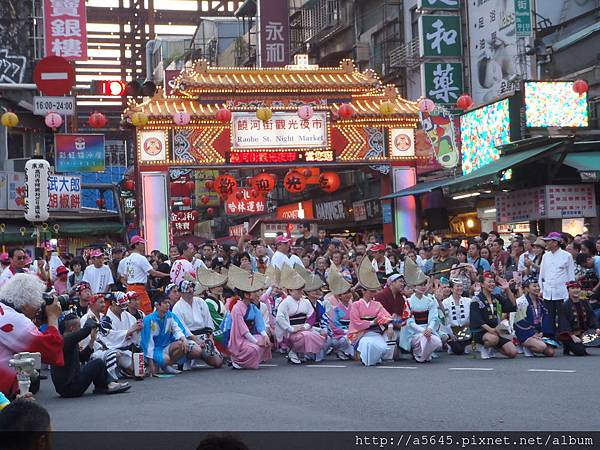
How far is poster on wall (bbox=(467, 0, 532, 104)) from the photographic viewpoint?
93.2ft

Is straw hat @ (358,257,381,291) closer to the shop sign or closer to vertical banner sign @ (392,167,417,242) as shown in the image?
vertical banner sign @ (392,167,417,242)

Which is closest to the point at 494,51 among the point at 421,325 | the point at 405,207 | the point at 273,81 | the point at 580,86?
the point at 405,207

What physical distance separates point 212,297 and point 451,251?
5.20 metres

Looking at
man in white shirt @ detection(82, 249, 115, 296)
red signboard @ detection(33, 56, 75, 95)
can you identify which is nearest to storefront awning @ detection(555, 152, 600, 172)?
man in white shirt @ detection(82, 249, 115, 296)

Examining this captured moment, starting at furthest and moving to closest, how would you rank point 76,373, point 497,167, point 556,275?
point 497,167 < point 556,275 < point 76,373

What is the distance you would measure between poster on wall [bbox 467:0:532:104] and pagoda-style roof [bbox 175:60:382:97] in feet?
10.7

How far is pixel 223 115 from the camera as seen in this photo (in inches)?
1081

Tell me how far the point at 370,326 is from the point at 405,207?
1417 centimetres

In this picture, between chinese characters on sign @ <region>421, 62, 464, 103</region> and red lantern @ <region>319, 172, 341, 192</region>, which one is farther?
red lantern @ <region>319, 172, 341, 192</region>

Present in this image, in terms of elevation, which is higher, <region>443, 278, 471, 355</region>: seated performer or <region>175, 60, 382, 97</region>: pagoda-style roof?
<region>175, 60, 382, 97</region>: pagoda-style roof

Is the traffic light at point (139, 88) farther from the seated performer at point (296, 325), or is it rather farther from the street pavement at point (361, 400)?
the street pavement at point (361, 400)

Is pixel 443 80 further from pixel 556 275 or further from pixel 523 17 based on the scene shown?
pixel 556 275

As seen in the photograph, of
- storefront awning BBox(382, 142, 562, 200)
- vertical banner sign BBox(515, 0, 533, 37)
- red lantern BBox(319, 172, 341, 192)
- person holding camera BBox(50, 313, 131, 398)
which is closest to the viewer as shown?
person holding camera BBox(50, 313, 131, 398)

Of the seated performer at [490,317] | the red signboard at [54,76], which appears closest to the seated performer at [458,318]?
the seated performer at [490,317]
